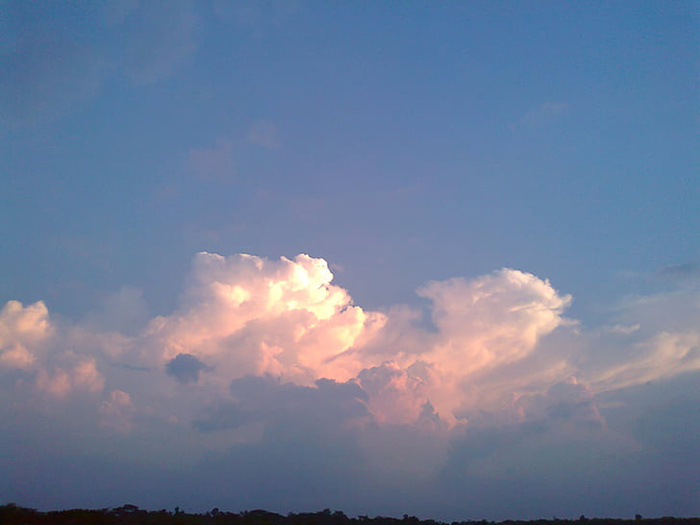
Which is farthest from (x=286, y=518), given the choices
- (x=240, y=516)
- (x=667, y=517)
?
A: (x=667, y=517)

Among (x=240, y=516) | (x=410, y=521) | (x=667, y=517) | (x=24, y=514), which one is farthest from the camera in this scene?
(x=667, y=517)

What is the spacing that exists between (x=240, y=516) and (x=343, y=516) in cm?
1158

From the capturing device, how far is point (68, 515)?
135ft

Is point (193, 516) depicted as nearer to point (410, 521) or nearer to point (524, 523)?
point (410, 521)

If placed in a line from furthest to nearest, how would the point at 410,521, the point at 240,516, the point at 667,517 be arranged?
the point at 667,517
the point at 410,521
the point at 240,516

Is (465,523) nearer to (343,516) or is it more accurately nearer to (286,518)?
(343,516)

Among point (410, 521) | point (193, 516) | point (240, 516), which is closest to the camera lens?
point (193, 516)

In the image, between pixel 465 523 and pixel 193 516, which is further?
pixel 465 523

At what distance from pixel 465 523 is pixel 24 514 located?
184ft

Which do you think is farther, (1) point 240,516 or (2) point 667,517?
(2) point 667,517

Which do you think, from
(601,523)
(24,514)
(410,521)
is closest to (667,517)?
(601,523)

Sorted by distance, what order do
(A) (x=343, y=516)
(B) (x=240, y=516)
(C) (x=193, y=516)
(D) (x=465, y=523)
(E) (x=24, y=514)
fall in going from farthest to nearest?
(D) (x=465, y=523)
(A) (x=343, y=516)
(B) (x=240, y=516)
(C) (x=193, y=516)
(E) (x=24, y=514)

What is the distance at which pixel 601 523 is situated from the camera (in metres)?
76.8

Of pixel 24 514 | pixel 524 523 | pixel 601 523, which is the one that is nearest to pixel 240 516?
pixel 24 514
